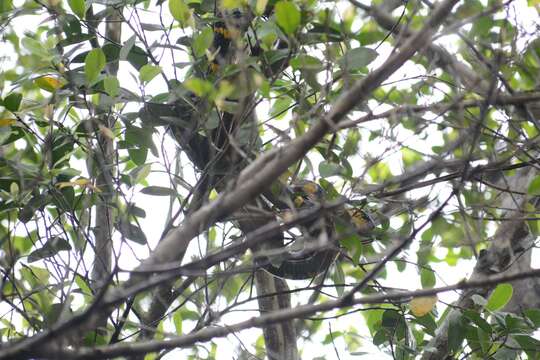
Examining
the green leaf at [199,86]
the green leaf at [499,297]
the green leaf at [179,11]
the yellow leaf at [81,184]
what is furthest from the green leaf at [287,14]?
Answer: the green leaf at [499,297]

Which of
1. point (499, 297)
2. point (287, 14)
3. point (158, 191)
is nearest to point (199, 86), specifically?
point (287, 14)

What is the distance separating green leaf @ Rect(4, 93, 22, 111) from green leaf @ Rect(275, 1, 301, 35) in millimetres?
813

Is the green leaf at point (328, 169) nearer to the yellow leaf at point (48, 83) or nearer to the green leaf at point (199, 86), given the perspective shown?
the green leaf at point (199, 86)

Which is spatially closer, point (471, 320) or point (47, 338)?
point (47, 338)

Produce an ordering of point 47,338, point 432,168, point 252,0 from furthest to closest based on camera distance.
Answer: point 252,0, point 432,168, point 47,338

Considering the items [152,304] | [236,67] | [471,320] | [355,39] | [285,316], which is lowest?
[285,316]

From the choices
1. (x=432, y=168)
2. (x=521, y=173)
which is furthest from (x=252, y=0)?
(x=521, y=173)

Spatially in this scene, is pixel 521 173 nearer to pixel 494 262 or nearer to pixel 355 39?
pixel 494 262

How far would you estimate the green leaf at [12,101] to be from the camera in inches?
76.1

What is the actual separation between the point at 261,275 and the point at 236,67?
35.5 inches

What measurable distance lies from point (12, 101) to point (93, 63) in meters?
0.26

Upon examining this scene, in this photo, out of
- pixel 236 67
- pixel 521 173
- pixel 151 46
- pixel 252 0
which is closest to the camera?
pixel 236 67

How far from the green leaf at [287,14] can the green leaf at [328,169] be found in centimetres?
47

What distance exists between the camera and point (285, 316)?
47.5 inches
